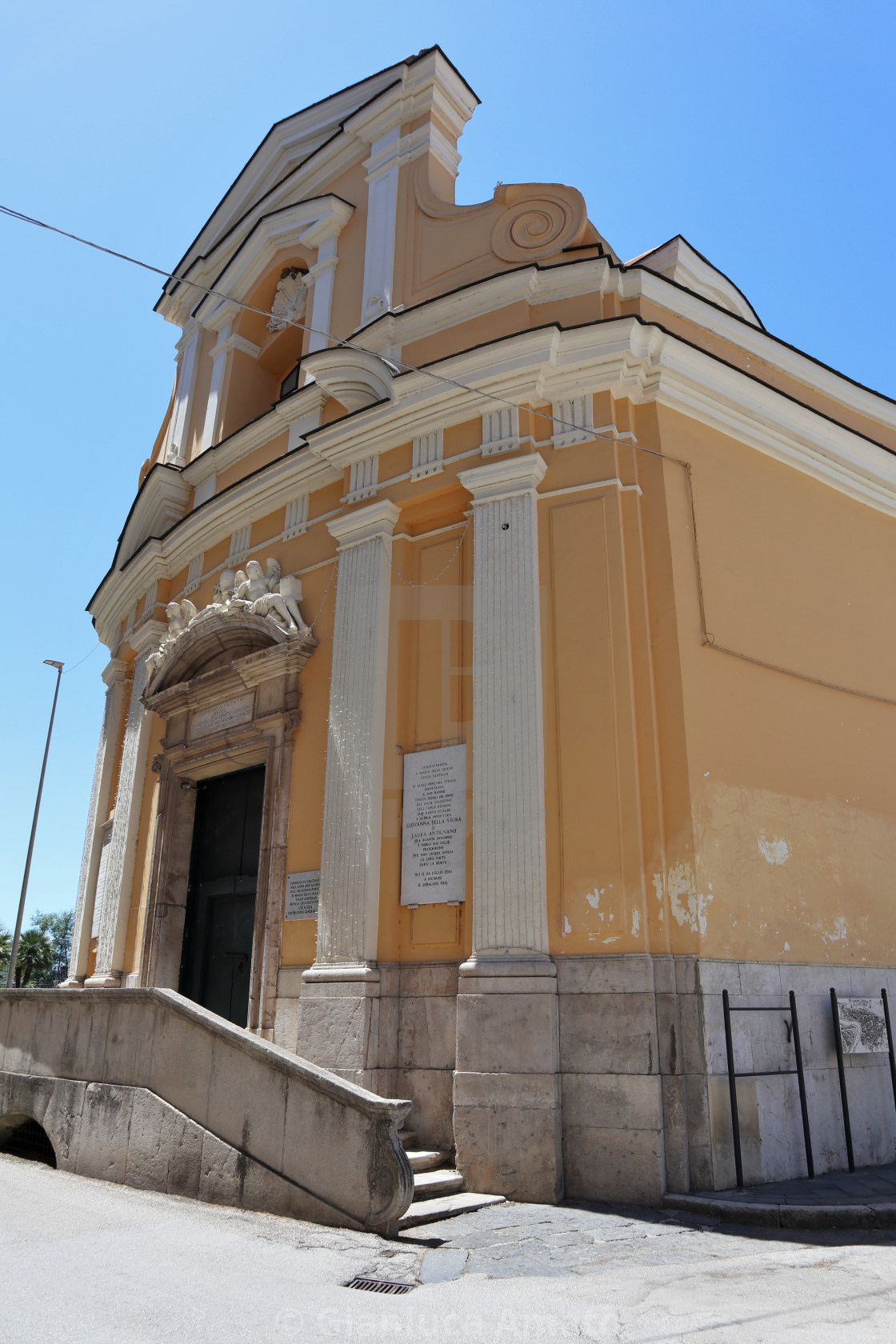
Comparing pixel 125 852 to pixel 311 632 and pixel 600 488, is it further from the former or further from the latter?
pixel 600 488

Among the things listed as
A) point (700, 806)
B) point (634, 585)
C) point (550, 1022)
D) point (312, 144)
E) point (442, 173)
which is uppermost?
point (312, 144)

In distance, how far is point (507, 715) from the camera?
7.75 metres

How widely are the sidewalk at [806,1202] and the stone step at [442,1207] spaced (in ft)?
3.83

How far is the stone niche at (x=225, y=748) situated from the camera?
9266mm

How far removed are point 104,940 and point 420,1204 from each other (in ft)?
23.4

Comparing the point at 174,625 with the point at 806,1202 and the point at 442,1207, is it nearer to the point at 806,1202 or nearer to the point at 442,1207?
the point at 442,1207

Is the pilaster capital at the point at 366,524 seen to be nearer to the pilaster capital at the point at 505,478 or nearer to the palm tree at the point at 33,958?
the pilaster capital at the point at 505,478

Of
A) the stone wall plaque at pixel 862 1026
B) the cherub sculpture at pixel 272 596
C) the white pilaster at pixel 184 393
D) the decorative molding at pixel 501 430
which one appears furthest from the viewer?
the white pilaster at pixel 184 393

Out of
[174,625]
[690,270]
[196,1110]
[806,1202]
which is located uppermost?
[690,270]

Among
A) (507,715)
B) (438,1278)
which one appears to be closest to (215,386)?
(507,715)

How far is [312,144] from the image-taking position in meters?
13.3

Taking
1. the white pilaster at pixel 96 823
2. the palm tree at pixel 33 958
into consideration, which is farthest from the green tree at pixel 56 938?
the white pilaster at pixel 96 823

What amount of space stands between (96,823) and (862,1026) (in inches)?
409

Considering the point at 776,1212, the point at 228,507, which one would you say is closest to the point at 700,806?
the point at 776,1212
